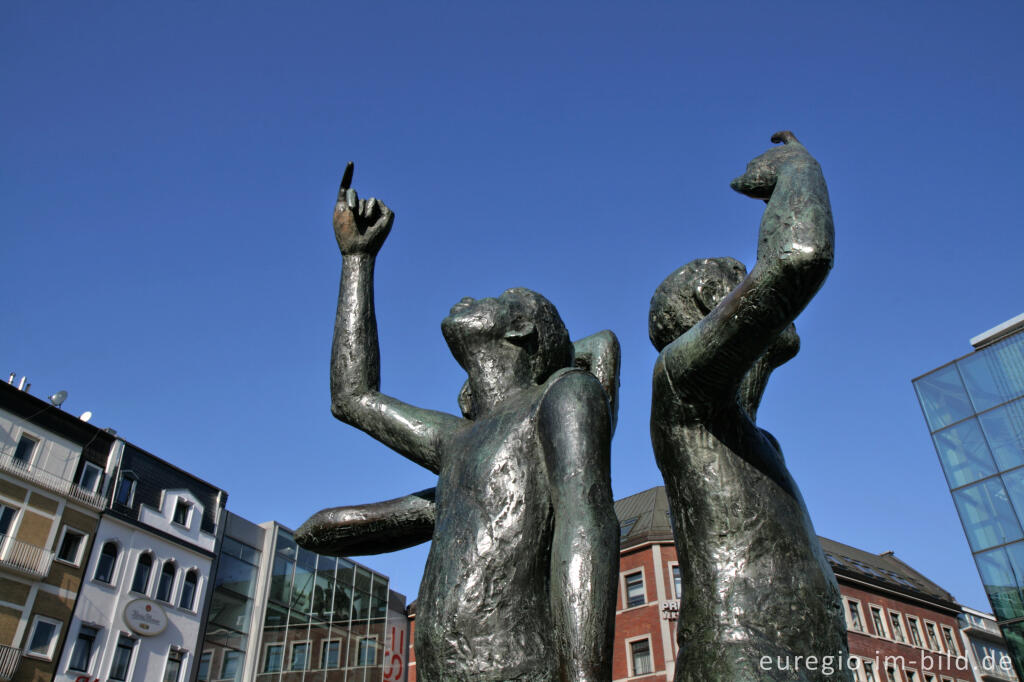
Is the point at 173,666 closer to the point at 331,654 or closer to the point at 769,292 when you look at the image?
the point at 331,654

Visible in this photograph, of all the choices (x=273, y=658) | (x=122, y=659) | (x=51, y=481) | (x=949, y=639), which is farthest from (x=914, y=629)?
(x=51, y=481)

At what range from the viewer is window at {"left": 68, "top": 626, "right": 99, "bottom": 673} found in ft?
66.7

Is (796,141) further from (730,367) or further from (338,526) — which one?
(338,526)

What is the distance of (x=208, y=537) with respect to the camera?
83.4 ft

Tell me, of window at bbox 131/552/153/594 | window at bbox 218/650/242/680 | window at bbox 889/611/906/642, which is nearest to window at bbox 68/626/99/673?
window at bbox 131/552/153/594

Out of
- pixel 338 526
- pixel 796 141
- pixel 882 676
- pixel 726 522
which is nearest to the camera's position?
pixel 726 522

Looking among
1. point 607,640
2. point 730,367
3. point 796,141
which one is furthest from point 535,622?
point 796,141

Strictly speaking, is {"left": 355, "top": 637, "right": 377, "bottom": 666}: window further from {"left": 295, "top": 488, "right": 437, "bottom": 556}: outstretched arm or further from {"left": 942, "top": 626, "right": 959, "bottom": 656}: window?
{"left": 942, "top": 626, "right": 959, "bottom": 656}: window

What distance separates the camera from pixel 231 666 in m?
24.0

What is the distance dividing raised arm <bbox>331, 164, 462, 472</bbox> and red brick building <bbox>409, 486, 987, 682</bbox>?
24839mm

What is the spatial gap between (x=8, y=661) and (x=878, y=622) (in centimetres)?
3305

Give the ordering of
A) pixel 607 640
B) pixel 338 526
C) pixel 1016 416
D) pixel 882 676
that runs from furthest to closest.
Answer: pixel 882 676 → pixel 1016 416 → pixel 338 526 → pixel 607 640

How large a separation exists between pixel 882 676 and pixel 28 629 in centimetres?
3234

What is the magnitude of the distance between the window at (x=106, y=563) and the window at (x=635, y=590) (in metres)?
18.3
